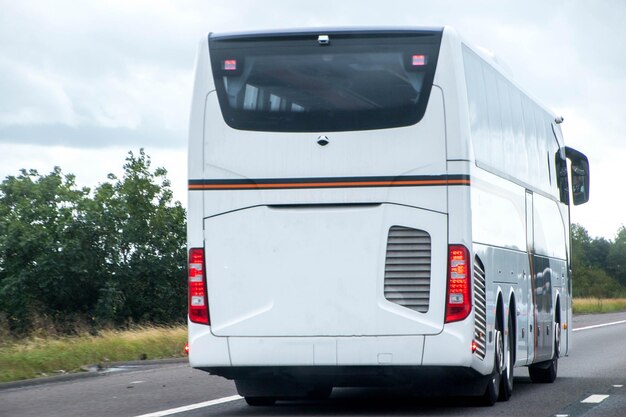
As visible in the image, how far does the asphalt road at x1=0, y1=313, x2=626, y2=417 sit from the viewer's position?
13.1 m

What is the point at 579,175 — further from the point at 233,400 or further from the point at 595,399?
the point at 233,400

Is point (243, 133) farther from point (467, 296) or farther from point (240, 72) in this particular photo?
point (467, 296)

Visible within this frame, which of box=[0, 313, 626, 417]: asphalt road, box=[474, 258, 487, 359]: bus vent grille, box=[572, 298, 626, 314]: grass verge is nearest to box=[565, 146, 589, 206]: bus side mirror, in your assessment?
box=[0, 313, 626, 417]: asphalt road

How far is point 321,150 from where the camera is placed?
12141 mm

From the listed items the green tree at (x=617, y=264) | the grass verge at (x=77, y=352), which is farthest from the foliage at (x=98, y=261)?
the green tree at (x=617, y=264)

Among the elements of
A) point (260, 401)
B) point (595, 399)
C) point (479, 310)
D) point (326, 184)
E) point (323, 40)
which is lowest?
point (595, 399)

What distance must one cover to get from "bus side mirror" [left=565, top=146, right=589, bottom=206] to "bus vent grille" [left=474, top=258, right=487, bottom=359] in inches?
310

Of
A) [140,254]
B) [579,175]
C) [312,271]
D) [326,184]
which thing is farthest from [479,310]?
[140,254]

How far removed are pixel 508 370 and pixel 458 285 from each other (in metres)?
2.76

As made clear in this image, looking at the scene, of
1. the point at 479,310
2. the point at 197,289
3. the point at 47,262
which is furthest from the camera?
the point at 47,262

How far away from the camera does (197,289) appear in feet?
40.5

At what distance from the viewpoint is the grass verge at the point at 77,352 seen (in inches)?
758

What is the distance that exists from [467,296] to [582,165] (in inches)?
347

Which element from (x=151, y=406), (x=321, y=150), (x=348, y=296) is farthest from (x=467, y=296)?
(x=151, y=406)
